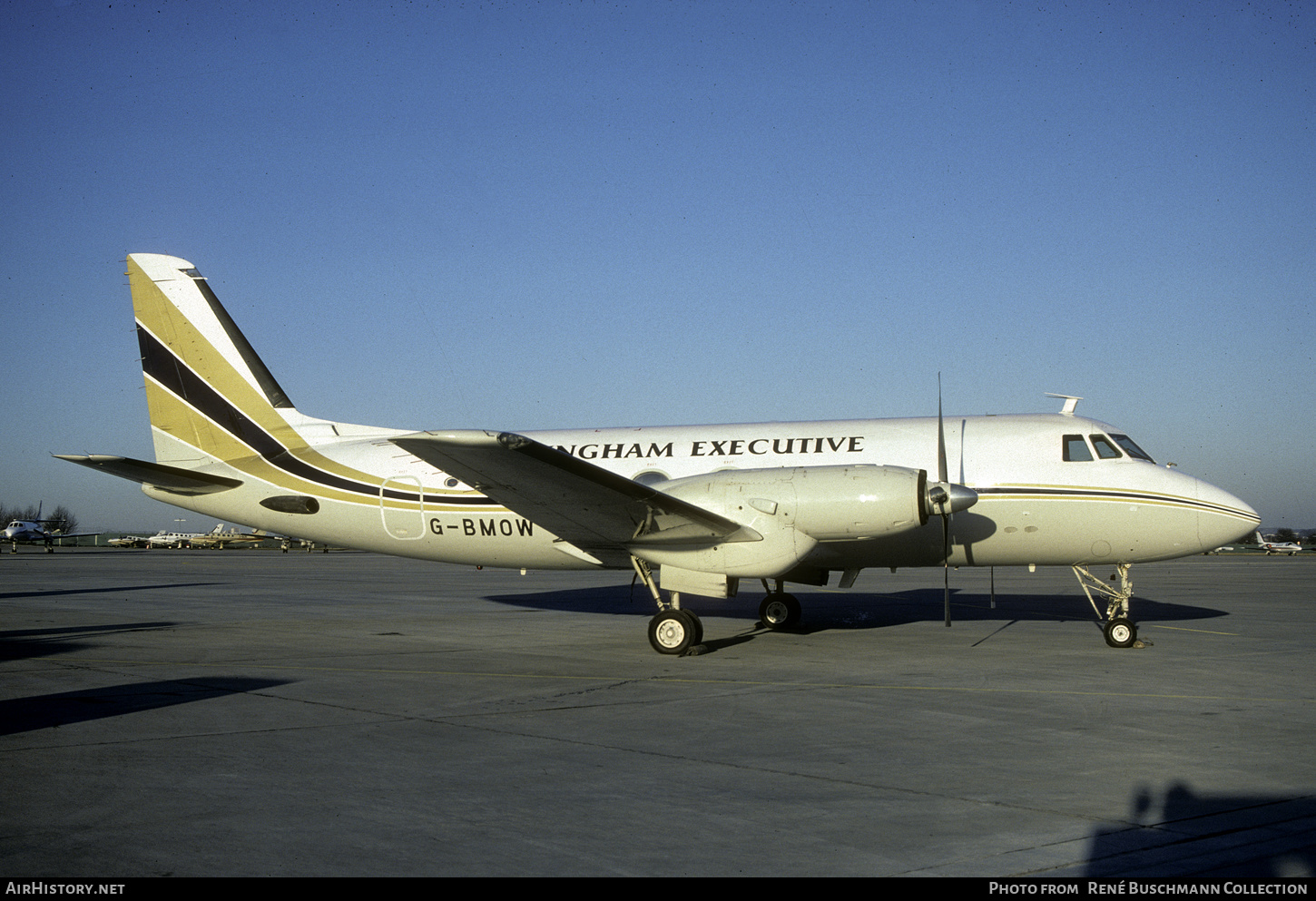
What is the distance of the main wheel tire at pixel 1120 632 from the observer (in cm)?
1496

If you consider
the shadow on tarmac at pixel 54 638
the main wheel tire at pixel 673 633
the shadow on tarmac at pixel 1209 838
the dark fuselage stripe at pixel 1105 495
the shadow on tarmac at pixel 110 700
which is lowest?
the shadow on tarmac at pixel 110 700

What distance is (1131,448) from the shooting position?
632 inches

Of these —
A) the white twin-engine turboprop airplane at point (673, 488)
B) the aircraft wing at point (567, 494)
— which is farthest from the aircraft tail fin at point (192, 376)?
the aircraft wing at point (567, 494)

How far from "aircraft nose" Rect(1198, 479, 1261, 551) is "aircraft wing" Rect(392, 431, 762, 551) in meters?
7.22

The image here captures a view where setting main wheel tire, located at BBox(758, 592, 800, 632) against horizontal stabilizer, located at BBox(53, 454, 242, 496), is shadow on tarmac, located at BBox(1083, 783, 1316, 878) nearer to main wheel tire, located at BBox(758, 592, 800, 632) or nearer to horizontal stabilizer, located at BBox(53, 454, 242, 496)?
main wheel tire, located at BBox(758, 592, 800, 632)

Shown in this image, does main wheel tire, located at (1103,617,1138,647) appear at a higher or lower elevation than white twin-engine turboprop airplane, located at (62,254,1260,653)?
lower

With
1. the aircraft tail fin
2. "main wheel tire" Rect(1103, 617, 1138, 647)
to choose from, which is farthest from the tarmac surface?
the aircraft tail fin

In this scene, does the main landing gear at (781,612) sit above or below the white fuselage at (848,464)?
below

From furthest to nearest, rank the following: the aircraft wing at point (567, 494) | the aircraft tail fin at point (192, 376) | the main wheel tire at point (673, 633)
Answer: the aircraft tail fin at point (192, 376) < the main wheel tire at point (673, 633) < the aircraft wing at point (567, 494)

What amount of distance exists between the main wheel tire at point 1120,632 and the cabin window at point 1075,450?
2.58 m

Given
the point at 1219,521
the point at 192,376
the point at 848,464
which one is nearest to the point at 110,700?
the point at 192,376

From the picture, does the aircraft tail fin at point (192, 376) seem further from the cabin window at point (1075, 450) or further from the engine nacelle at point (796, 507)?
the cabin window at point (1075, 450)

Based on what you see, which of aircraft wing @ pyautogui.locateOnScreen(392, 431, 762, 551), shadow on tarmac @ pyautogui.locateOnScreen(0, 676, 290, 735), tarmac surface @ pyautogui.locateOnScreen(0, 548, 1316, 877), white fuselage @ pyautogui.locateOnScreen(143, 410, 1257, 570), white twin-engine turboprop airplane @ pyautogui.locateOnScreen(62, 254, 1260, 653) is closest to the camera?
tarmac surface @ pyautogui.locateOnScreen(0, 548, 1316, 877)

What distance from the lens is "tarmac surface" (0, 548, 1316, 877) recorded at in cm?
546
